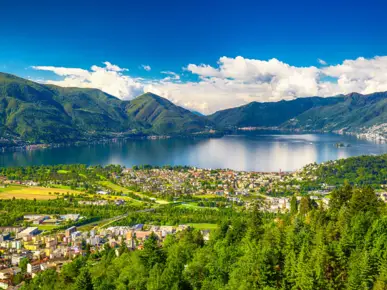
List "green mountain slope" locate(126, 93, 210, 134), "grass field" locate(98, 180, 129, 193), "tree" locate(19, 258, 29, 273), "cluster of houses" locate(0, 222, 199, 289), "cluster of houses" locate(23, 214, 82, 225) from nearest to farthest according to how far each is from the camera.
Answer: "tree" locate(19, 258, 29, 273) → "cluster of houses" locate(0, 222, 199, 289) → "cluster of houses" locate(23, 214, 82, 225) → "grass field" locate(98, 180, 129, 193) → "green mountain slope" locate(126, 93, 210, 134)

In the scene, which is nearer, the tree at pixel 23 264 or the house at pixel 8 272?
the house at pixel 8 272

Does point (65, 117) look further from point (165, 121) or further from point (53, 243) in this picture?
point (53, 243)

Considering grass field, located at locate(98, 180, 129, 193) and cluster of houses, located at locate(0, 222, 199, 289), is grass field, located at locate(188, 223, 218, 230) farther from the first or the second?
grass field, located at locate(98, 180, 129, 193)

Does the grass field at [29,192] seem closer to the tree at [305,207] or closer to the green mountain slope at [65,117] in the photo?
the tree at [305,207]

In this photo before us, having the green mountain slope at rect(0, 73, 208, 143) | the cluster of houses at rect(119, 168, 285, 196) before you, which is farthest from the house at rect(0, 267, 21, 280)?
the green mountain slope at rect(0, 73, 208, 143)

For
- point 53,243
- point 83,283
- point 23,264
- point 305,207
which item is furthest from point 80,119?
point 83,283

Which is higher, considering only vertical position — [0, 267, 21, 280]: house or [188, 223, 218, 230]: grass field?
[188, 223, 218, 230]: grass field

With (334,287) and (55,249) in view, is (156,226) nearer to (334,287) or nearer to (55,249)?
(55,249)

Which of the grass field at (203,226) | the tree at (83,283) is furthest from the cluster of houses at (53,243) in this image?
the tree at (83,283)

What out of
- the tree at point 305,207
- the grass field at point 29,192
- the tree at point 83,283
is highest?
the tree at point 305,207
